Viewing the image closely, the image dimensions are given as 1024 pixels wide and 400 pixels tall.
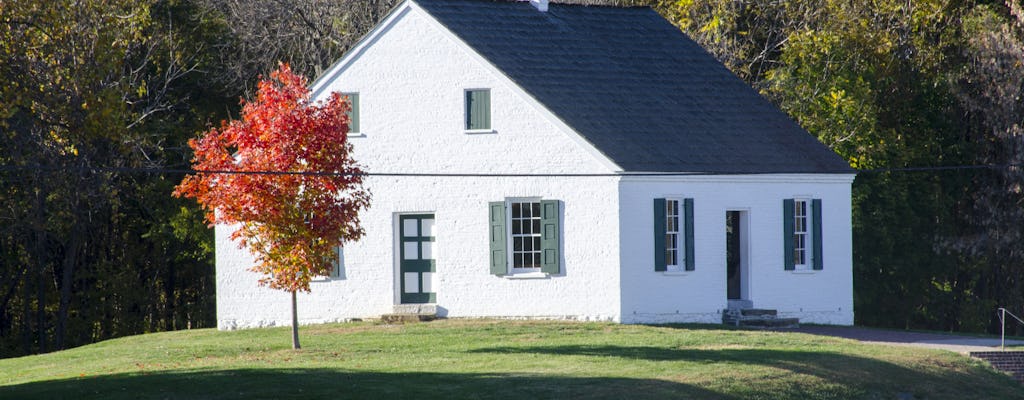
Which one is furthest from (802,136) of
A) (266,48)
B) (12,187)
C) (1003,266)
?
(12,187)

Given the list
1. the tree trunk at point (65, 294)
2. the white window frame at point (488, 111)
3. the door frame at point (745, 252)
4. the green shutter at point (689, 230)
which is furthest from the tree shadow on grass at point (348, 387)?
the tree trunk at point (65, 294)

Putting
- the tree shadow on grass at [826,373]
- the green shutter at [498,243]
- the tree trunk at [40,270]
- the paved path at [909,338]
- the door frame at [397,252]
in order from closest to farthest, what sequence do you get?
the tree shadow on grass at [826,373], the paved path at [909,338], the green shutter at [498,243], the door frame at [397,252], the tree trunk at [40,270]

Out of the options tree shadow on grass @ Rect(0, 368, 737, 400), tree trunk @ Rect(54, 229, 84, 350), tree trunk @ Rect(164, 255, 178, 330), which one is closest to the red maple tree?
tree shadow on grass @ Rect(0, 368, 737, 400)

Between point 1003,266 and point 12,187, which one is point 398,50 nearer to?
point 12,187

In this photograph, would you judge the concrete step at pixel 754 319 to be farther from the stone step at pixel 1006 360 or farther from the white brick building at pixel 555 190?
the stone step at pixel 1006 360

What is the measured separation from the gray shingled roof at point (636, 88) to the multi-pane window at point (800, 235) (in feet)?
2.68

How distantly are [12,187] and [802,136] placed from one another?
18504mm

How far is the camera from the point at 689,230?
1076 inches

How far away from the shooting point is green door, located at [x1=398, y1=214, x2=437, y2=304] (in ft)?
92.7

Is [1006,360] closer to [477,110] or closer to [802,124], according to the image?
[477,110]

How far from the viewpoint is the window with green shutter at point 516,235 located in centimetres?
2723

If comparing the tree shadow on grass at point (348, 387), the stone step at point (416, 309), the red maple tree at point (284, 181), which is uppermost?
the red maple tree at point (284, 181)

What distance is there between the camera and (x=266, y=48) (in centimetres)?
3719

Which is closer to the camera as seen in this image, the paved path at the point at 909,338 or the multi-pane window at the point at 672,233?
the paved path at the point at 909,338
